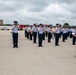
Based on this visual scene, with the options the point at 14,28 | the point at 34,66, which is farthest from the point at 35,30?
the point at 34,66

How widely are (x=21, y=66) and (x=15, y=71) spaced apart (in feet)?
3.42

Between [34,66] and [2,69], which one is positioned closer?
[2,69]

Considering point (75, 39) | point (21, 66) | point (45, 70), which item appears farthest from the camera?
point (75, 39)

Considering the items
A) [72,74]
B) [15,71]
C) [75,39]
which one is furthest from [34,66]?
[75,39]

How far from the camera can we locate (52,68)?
30.1 ft

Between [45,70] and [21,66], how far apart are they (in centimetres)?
120

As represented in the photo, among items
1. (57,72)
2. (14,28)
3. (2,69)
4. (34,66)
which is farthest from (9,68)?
(14,28)

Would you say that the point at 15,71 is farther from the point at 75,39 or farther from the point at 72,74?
the point at 75,39

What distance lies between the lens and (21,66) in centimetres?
957

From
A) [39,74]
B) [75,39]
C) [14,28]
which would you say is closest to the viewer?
[39,74]

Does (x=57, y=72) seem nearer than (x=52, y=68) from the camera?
Yes

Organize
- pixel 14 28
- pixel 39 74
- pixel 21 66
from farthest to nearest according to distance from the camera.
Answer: pixel 14 28, pixel 21 66, pixel 39 74

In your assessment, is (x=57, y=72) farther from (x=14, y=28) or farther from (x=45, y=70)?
(x=14, y=28)

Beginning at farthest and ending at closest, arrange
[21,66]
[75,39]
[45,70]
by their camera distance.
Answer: [75,39] → [21,66] → [45,70]
